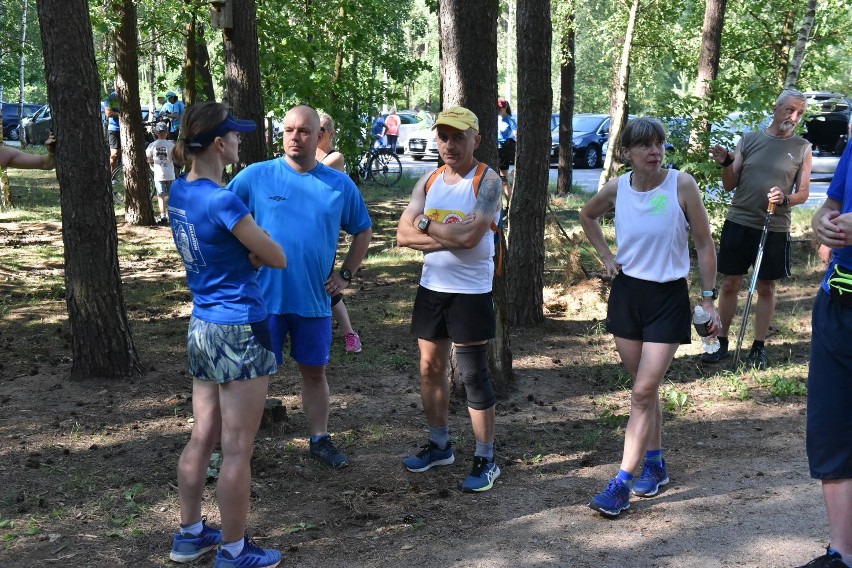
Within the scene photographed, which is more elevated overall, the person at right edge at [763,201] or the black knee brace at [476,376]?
the person at right edge at [763,201]

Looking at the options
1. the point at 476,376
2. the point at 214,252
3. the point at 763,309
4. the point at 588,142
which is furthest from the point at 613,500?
the point at 588,142

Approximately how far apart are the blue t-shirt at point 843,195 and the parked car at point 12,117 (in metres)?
39.4

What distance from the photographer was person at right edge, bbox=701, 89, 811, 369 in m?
7.63

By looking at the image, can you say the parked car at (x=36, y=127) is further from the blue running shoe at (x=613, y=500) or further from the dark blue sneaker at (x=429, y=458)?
the blue running shoe at (x=613, y=500)

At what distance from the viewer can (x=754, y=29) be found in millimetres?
20078

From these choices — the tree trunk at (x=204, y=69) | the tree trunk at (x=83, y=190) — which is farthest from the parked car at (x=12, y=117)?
the tree trunk at (x=83, y=190)

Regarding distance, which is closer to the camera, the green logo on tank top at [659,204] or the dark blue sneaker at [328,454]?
the green logo on tank top at [659,204]

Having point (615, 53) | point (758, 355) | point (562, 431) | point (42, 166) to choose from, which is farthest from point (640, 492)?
point (615, 53)

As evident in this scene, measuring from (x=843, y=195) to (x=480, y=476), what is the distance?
246 centimetres

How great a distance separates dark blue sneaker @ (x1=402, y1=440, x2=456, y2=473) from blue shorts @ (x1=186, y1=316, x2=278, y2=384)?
1.76 m

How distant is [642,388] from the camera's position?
479cm

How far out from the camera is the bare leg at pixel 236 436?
4027 millimetres

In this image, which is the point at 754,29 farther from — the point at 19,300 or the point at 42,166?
the point at 42,166

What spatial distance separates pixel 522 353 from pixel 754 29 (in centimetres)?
1460
